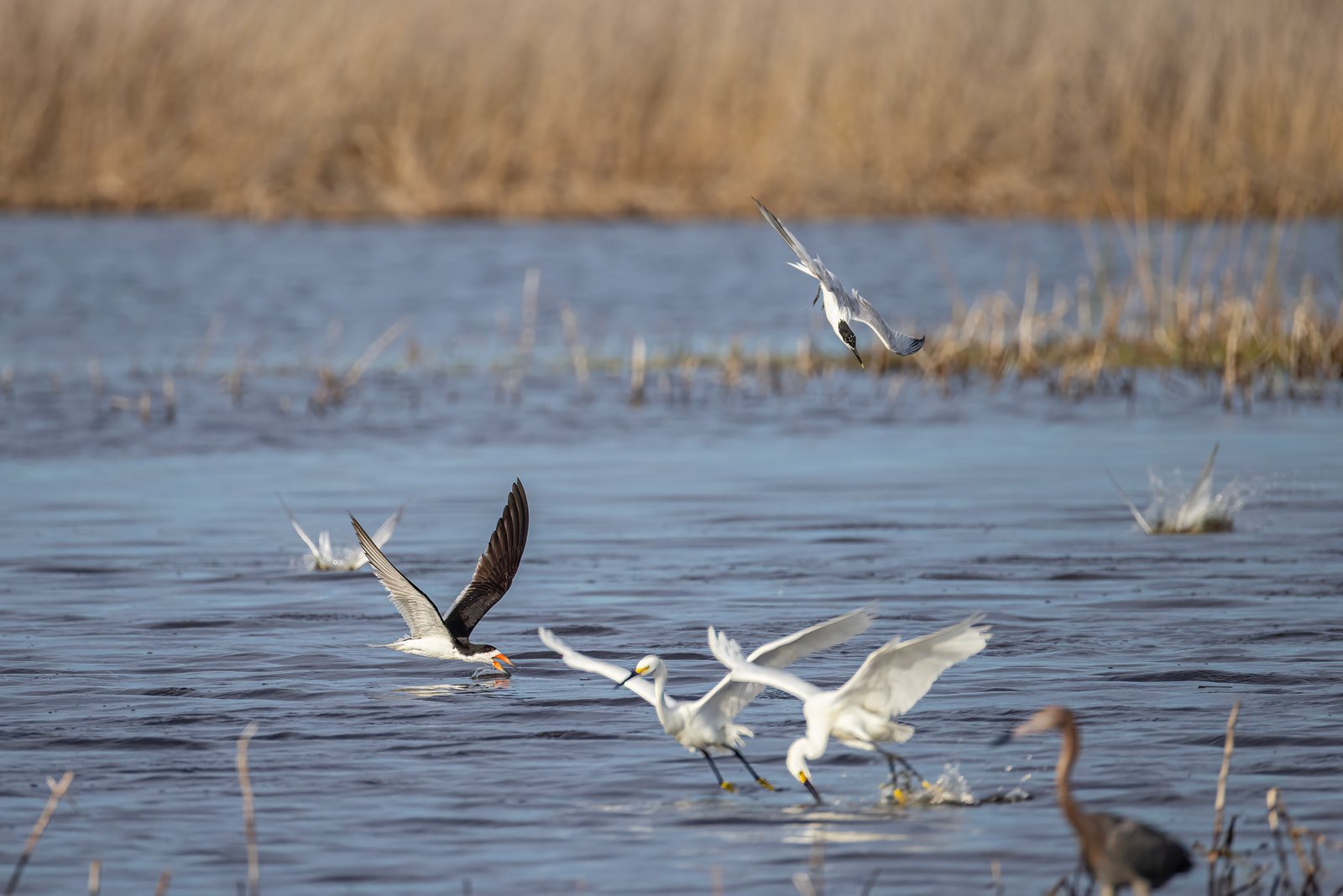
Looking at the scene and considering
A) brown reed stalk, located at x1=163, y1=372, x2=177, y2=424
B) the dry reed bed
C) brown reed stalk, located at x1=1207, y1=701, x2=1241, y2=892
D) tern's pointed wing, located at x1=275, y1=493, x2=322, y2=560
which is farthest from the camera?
the dry reed bed

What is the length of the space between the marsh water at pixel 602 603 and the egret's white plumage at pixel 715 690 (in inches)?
7.6

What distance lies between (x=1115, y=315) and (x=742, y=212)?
11.4 meters

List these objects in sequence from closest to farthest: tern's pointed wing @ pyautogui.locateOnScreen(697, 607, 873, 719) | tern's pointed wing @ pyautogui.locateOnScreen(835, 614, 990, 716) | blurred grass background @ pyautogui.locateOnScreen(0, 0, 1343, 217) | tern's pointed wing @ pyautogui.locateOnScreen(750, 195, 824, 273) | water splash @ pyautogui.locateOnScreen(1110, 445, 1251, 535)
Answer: tern's pointed wing @ pyautogui.locateOnScreen(835, 614, 990, 716)
tern's pointed wing @ pyautogui.locateOnScreen(697, 607, 873, 719)
tern's pointed wing @ pyautogui.locateOnScreen(750, 195, 824, 273)
water splash @ pyautogui.locateOnScreen(1110, 445, 1251, 535)
blurred grass background @ pyautogui.locateOnScreen(0, 0, 1343, 217)

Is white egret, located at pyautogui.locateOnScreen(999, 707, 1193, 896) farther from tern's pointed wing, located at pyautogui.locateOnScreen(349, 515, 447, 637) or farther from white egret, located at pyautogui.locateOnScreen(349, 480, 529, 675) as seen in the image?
white egret, located at pyautogui.locateOnScreen(349, 480, 529, 675)

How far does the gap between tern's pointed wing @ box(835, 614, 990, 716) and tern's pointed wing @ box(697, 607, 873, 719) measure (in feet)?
0.47

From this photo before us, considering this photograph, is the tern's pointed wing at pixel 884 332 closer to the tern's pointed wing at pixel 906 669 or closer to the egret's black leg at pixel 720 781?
the tern's pointed wing at pixel 906 669

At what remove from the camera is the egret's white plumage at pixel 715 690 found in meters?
5.39

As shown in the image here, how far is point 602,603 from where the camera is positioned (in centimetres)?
868

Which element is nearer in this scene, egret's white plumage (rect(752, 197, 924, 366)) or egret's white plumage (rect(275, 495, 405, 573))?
egret's white plumage (rect(752, 197, 924, 366))

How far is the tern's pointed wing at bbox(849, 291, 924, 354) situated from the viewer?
617cm

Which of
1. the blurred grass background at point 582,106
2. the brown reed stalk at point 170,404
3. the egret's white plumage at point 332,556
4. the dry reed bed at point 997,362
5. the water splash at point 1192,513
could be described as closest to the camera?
the egret's white plumage at point 332,556

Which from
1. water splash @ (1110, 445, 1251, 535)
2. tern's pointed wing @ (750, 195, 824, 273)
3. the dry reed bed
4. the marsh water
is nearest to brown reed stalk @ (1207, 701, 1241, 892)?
the marsh water

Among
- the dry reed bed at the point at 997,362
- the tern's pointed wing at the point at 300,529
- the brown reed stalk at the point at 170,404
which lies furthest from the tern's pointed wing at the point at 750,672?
the brown reed stalk at the point at 170,404

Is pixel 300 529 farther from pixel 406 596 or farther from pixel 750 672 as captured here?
pixel 750 672
